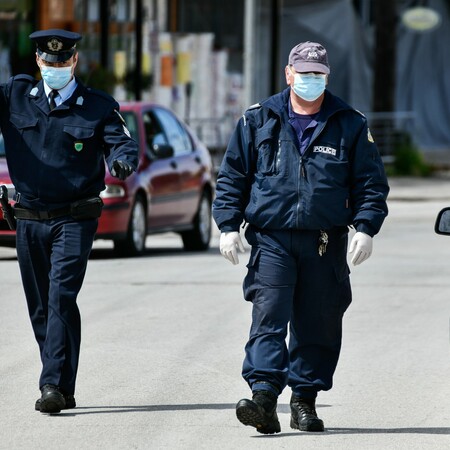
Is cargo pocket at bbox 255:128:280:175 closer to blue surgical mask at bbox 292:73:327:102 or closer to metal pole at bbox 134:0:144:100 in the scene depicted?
blue surgical mask at bbox 292:73:327:102

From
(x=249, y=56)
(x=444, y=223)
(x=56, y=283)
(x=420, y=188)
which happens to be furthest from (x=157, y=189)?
(x=249, y=56)

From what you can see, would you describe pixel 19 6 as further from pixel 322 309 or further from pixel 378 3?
pixel 322 309

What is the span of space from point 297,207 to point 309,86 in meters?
0.54

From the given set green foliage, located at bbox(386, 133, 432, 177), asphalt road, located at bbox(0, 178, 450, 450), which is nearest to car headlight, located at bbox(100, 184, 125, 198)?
asphalt road, located at bbox(0, 178, 450, 450)

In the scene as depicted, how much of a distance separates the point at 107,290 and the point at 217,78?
1673 cm

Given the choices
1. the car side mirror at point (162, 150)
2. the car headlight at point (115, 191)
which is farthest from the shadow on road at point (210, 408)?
the car side mirror at point (162, 150)

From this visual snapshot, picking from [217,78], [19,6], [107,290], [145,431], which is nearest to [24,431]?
[145,431]

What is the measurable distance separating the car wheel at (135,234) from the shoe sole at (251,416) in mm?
8484

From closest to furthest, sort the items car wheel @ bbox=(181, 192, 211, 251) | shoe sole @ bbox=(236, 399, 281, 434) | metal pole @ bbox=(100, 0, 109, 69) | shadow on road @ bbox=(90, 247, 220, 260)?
shoe sole @ bbox=(236, 399, 281, 434) → shadow on road @ bbox=(90, 247, 220, 260) → car wheel @ bbox=(181, 192, 211, 251) → metal pole @ bbox=(100, 0, 109, 69)

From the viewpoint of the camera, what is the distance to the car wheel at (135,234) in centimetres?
1555

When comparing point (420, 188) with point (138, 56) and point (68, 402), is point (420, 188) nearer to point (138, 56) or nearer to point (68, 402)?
point (138, 56)

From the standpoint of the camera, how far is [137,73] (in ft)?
90.0

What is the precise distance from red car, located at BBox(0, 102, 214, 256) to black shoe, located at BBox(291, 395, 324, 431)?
758cm

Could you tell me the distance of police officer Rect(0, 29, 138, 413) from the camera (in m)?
7.68
